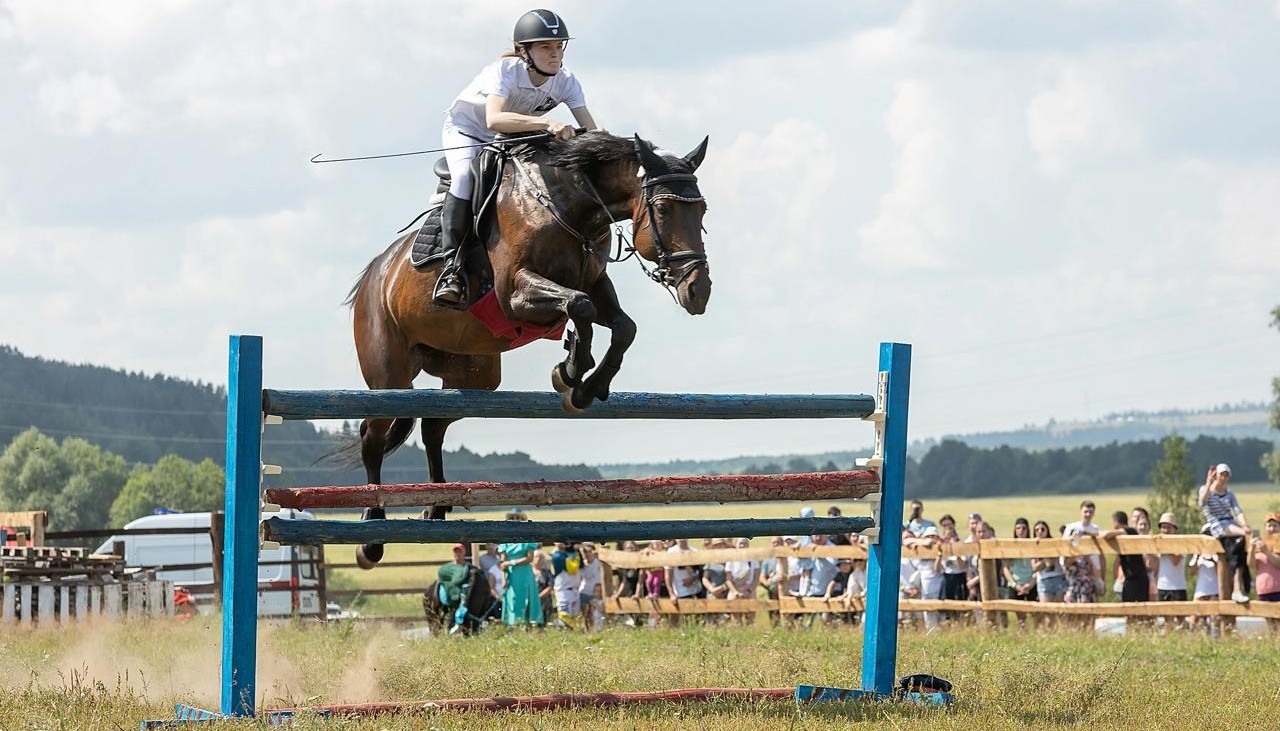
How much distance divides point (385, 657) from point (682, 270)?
14.3 ft

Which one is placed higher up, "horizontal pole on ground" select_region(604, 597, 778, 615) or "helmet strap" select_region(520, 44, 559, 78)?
"helmet strap" select_region(520, 44, 559, 78)

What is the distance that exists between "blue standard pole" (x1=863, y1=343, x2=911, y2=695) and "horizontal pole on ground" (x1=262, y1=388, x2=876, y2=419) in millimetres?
146

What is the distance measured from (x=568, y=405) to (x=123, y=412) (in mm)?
133651

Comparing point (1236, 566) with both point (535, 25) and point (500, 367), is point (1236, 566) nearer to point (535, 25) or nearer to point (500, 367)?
point (500, 367)

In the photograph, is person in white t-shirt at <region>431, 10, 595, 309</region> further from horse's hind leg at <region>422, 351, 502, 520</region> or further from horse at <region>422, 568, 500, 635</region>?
horse at <region>422, 568, 500, 635</region>

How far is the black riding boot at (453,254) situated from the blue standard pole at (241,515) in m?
1.41

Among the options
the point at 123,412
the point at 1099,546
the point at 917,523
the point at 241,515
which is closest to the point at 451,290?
the point at 241,515

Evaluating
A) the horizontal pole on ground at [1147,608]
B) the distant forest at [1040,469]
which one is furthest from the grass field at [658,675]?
the distant forest at [1040,469]

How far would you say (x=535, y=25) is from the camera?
25.4ft

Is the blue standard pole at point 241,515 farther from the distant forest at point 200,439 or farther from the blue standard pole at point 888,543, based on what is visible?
the distant forest at point 200,439

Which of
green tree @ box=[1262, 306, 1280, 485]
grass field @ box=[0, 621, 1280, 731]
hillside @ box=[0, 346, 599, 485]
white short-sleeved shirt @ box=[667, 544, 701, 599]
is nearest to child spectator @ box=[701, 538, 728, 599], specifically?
white short-sleeved shirt @ box=[667, 544, 701, 599]

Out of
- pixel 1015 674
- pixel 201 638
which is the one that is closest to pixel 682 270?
pixel 1015 674

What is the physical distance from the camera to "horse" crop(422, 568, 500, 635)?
16.1m

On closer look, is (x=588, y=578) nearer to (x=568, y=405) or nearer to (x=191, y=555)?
(x=568, y=405)
